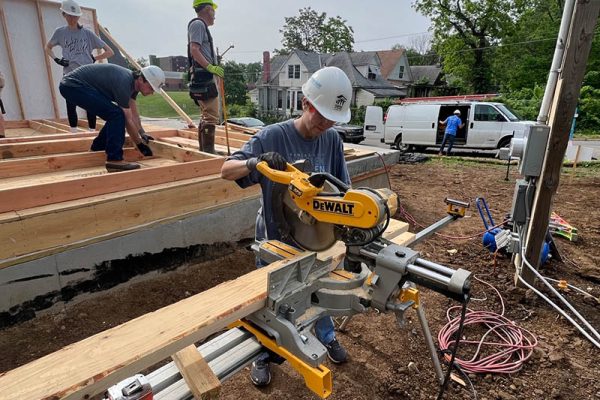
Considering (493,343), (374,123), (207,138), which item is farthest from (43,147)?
(374,123)

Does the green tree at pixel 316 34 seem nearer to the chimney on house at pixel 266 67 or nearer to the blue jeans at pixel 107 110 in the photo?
the chimney on house at pixel 266 67

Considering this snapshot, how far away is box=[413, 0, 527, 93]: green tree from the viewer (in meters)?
26.8

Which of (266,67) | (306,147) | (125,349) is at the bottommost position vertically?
(125,349)

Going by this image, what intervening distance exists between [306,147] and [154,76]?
90.6 inches

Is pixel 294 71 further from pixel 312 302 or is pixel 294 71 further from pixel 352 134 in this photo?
pixel 312 302

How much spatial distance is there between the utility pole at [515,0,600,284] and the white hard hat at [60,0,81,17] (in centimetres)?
585

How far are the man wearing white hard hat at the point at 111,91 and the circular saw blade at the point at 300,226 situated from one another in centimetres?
249

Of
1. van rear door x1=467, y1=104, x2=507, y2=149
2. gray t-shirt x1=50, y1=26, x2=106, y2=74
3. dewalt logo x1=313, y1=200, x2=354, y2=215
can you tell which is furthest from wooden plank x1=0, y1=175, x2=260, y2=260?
van rear door x1=467, y1=104, x2=507, y2=149

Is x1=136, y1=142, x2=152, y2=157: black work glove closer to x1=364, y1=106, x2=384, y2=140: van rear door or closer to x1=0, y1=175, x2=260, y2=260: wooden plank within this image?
x1=0, y1=175, x2=260, y2=260: wooden plank

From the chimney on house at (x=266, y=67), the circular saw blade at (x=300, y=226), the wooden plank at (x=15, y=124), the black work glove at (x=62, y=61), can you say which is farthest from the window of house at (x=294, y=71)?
the circular saw blade at (x=300, y=226)

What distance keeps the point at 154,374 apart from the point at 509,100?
81.8ft

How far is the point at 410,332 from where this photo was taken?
2.72m

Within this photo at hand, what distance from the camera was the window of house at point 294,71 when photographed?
3378cm

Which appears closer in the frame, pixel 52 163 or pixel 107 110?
pixel 107 110
